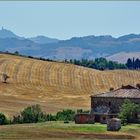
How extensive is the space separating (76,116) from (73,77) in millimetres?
74392

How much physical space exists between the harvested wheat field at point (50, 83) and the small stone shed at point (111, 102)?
21.5m

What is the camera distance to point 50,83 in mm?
155375

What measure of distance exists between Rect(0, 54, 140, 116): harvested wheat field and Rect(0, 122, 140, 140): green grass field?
32.1m

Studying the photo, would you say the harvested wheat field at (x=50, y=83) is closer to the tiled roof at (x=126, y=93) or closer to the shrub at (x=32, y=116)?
the shrub at (x=32, y=116)

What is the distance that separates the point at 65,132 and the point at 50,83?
7866 centimetres

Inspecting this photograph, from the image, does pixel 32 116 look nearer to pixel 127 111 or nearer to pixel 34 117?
pixel 34 117

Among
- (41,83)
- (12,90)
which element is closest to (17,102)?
(12,90)

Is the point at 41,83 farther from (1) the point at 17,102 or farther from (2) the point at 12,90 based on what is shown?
(1) the point at 17,102

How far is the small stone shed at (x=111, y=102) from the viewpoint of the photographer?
92500mm

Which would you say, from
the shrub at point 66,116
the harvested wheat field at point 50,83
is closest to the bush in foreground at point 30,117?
the shrub at point 66,116

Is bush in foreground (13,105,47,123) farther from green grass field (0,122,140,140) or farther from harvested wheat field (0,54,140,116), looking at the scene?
harvested wheat field (0,54,140,116)

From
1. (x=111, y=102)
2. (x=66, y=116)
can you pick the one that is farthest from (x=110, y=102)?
(x=66, y=116)

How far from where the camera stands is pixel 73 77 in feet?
538

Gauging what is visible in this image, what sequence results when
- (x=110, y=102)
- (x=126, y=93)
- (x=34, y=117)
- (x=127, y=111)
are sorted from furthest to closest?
(x=34, y=117) → (x=110, y=102) → (x=126, y=93) → (x=127, y=111)
